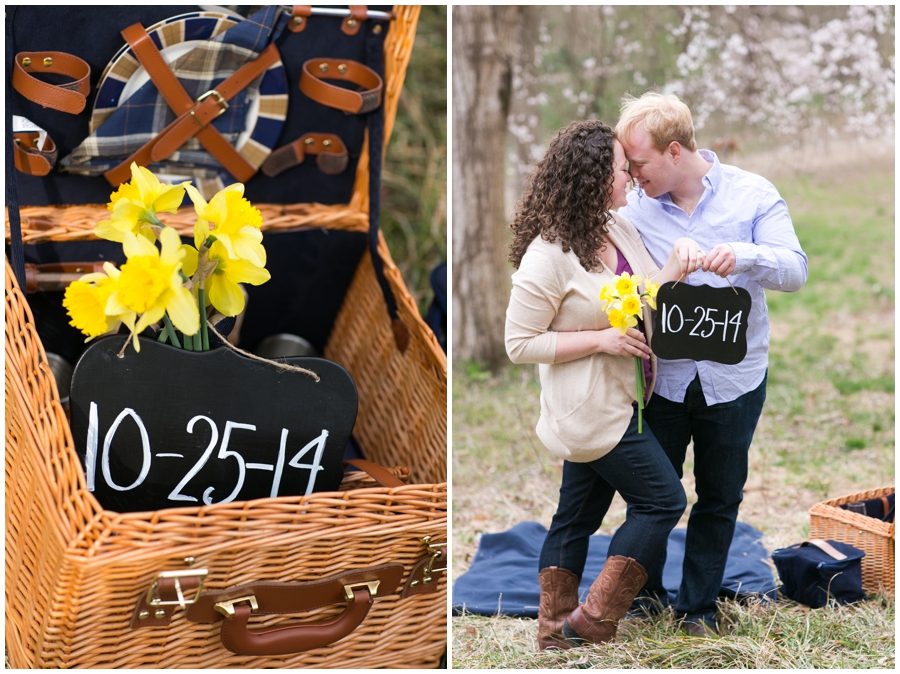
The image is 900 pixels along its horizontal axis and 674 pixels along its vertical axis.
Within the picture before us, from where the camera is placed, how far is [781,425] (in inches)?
122

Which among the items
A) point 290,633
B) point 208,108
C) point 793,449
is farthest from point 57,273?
point 793,449

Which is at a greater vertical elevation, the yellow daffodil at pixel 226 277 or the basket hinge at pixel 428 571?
the yellow daffodil at pixel 226 277

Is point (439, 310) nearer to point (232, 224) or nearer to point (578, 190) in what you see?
point (578, 190)

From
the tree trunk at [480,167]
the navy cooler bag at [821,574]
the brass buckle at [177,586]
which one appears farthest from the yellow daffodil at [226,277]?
the tree trunk at [480,167]

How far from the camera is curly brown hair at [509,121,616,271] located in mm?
1406

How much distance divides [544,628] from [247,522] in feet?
2.43

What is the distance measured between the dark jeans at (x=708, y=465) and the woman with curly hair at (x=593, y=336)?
119mm

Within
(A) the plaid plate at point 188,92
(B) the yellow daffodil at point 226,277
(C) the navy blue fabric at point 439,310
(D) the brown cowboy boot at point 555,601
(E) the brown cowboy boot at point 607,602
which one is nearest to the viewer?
(B) the yellow daffodil at point 226,277

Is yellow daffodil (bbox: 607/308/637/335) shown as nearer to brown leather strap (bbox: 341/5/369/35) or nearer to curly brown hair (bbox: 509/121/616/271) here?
curly brown hair (bbox: 509/121/616/271)

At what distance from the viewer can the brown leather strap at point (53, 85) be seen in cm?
173

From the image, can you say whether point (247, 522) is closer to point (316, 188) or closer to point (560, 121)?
point (316, 188)

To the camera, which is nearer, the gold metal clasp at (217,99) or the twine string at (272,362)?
the twine string at (272,362)

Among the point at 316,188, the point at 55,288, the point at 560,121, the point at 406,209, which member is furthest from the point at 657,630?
the point at 560,121

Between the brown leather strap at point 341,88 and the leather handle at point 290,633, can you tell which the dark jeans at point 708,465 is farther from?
the brown leather strap at point 341,88
